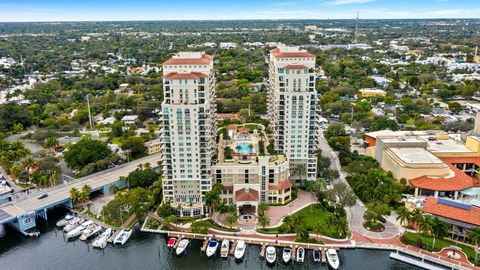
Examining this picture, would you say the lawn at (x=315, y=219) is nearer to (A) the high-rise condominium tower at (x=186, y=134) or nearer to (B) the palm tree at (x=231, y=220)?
(B) the palm tree at (x=231, y=220)

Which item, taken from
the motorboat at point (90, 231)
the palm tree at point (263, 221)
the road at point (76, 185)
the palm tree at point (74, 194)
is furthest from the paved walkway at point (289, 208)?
the palm tree at point (74, 194)

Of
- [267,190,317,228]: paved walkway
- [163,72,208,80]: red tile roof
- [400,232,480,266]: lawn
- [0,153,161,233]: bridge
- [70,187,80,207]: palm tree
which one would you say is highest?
[163,72,208,80]: red tile roof

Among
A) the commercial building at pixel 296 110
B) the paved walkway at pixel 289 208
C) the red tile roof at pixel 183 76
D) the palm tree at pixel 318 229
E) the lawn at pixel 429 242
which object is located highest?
the red tile roof at pixel 183 76

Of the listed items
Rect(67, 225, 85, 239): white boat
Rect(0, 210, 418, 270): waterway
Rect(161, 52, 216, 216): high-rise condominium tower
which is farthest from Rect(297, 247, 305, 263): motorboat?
Rect(67, 225, 85, 239): white boat

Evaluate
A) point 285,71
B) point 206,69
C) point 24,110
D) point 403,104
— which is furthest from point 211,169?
point 403,104

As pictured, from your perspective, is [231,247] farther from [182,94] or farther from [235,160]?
[182,94]

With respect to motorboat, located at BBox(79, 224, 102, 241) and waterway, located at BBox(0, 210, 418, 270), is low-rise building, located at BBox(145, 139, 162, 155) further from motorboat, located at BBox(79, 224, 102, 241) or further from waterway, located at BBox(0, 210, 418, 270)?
waterway, located at BBox(0, 210, 418, 270)

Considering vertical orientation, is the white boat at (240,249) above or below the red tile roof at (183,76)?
below
